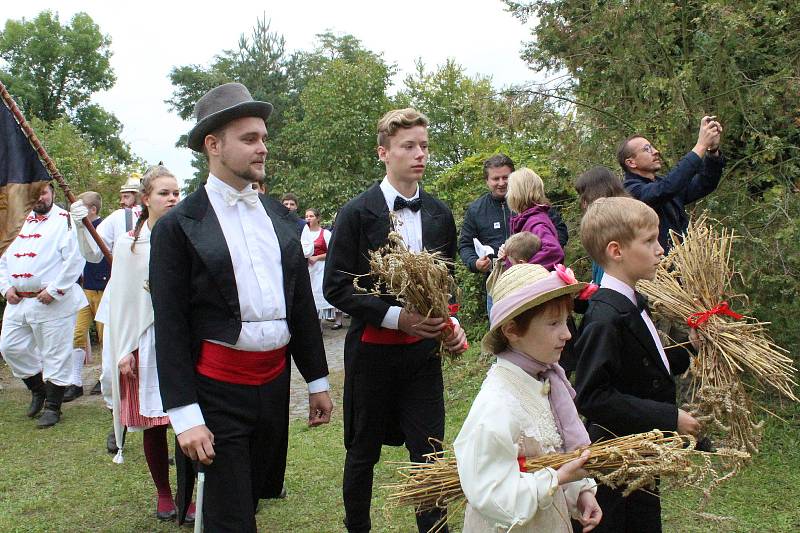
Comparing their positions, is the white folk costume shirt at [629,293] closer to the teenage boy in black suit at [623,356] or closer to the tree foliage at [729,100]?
the teenage boy in black suit at [623,356]

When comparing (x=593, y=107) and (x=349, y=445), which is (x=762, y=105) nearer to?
(x=593, y=107)

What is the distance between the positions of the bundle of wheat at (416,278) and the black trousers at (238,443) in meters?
0.72

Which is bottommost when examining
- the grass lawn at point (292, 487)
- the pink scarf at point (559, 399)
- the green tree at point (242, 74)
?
the grass lawn at point (292, 487)

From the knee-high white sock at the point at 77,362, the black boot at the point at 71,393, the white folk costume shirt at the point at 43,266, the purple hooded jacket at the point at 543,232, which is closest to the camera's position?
the purple hooded jacket at the point at 543,232

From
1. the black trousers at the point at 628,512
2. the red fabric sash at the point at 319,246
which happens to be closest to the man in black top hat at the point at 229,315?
the black trousers at the point at 628,512

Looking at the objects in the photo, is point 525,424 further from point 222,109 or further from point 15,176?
point 15,176

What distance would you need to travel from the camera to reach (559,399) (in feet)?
9.35

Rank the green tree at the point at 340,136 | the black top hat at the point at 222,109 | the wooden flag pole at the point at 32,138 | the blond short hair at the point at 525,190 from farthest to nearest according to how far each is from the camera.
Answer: the green tree at the point at 340,136, the wooden flag pole at the point at 32,138, the blond short hair at the point at 525,190, the black top hat at the point at 222,109

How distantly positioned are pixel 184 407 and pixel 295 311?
2.30 feet

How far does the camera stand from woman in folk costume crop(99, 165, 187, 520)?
5.43 metres

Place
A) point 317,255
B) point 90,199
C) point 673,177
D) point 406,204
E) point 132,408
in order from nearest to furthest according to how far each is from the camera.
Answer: point 406,204, point 673,177, point 132,408, point 90,199, point 317,255

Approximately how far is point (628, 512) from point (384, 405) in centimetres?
148

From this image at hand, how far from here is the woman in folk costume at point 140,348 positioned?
5426 mm

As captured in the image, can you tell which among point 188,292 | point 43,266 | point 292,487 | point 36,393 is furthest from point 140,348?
point 36,393
